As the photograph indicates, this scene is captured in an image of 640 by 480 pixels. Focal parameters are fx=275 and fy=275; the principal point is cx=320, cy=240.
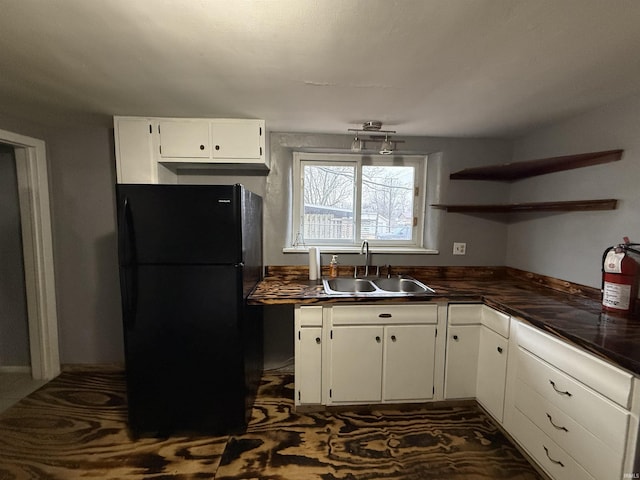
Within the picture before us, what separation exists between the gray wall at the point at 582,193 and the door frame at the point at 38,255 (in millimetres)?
3953

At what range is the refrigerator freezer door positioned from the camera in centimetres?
157

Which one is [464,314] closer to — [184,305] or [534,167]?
[534,167]

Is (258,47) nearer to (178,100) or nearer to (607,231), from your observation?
(178,100)

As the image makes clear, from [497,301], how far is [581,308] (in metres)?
0.44

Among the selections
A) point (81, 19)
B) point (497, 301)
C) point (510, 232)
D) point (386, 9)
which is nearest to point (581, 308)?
point (497, 301)

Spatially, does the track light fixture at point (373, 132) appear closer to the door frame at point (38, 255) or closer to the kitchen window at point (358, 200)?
the kitchen window at point (358, 200)

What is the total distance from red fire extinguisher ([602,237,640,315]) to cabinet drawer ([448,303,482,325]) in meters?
0.67

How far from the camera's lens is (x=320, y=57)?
1214 mm

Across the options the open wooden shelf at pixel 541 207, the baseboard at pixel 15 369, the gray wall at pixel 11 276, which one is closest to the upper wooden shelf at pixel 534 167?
the open wooden shelf at pixel 541 207

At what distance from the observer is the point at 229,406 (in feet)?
5.64

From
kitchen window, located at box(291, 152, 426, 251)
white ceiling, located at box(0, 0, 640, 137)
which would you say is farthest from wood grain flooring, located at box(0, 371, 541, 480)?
white ceiling, located at box(0, 0, 640, 137)

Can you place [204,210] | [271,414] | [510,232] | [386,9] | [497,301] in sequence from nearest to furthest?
1. [386,9]
2. [204,210]
3. [497,301]
4. [271,414]
5. [510,232]

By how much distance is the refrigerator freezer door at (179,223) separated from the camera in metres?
1.57

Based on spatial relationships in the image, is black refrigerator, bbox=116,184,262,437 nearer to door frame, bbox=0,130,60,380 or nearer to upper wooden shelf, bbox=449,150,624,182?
door frame, bbox=0,130,60,380
